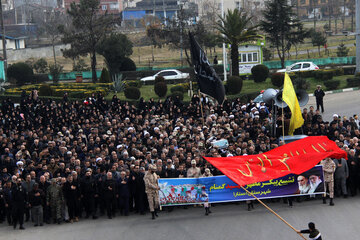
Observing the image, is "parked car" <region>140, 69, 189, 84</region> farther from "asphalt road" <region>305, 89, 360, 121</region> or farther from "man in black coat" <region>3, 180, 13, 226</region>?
"man in black coat" <region>3, 180, 13, 226</region>

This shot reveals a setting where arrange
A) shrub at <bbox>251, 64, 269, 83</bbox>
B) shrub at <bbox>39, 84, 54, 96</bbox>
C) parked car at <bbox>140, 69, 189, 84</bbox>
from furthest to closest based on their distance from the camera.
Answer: parked car at <bbox>140, 69, 189, 84</bbox> → shrub at <bbox>39, 84, 54, 96</bbox> → shrub at <bbox>251, 64, 269, 83</bbox>

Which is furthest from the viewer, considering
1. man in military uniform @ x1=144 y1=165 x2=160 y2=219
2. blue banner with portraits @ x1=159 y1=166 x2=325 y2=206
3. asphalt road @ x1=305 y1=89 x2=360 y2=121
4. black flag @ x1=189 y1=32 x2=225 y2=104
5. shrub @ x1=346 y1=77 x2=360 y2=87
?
shrub @ x1=346 y1=77 x2=360 y2=87

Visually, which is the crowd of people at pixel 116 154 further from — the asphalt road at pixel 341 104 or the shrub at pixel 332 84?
the shrub at pixel 332 84

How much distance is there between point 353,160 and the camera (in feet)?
48.5

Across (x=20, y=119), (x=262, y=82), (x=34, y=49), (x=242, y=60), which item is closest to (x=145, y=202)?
(x=20, y=119)

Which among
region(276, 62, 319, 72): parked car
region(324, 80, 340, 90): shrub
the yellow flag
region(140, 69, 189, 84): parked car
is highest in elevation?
the yellow flag

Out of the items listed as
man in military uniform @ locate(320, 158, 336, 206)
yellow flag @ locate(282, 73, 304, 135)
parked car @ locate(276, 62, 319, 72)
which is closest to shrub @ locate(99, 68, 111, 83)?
parked car @ locate(276, 62, 319, 72)

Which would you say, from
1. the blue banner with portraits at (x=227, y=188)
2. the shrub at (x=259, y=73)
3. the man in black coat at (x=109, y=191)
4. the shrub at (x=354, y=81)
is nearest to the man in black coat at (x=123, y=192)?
the man in black coat at (x=109, y=191)

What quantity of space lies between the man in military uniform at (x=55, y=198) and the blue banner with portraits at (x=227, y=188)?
2632 mm

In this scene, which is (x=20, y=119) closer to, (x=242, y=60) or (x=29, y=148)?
(x=29, y=148)

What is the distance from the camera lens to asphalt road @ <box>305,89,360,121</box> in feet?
89.2

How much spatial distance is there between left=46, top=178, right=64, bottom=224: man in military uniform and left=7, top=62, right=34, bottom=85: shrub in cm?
3949

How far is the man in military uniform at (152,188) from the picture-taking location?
548 inches

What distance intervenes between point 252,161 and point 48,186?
546 cm
